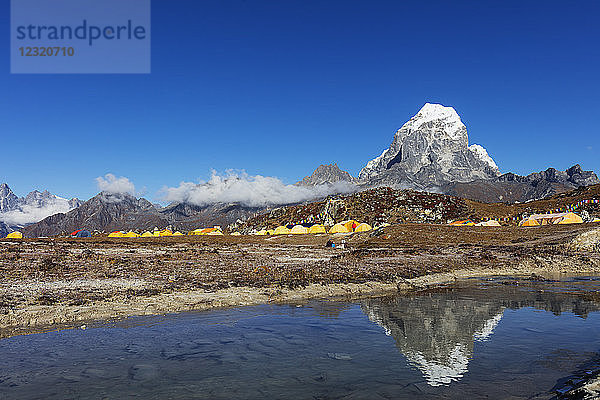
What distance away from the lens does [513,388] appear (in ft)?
31.1

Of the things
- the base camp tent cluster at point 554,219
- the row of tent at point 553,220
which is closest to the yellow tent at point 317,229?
the row of tent at point 553,220

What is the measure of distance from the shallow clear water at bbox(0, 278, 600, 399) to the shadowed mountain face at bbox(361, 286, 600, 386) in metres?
0.06

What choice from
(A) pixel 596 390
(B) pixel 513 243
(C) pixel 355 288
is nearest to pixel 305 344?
(A) pixel 596 390

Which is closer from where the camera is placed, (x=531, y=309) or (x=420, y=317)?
(x=420, y=317)

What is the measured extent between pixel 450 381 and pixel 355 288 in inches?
543

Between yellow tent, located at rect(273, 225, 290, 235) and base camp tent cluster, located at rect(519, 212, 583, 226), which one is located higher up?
base camp tent cluster, located at rect(519, 212, 583, 226)

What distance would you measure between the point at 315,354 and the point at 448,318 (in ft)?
25.7

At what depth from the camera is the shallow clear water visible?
9.55 m

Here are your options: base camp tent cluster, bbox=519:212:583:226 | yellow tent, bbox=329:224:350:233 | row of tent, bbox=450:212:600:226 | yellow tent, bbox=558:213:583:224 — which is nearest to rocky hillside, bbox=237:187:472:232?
yellow tent, bbox=329:224:350:233

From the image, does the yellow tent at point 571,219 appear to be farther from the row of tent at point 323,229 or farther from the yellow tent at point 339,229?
the yellow tent at point 339,229

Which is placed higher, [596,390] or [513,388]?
[596,390]

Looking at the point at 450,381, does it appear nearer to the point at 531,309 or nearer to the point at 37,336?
the point at 531,309

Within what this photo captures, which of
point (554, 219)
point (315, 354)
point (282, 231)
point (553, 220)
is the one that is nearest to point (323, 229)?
point (282, 231)

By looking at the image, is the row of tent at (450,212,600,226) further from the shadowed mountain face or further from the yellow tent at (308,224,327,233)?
the shadowed mountain face
